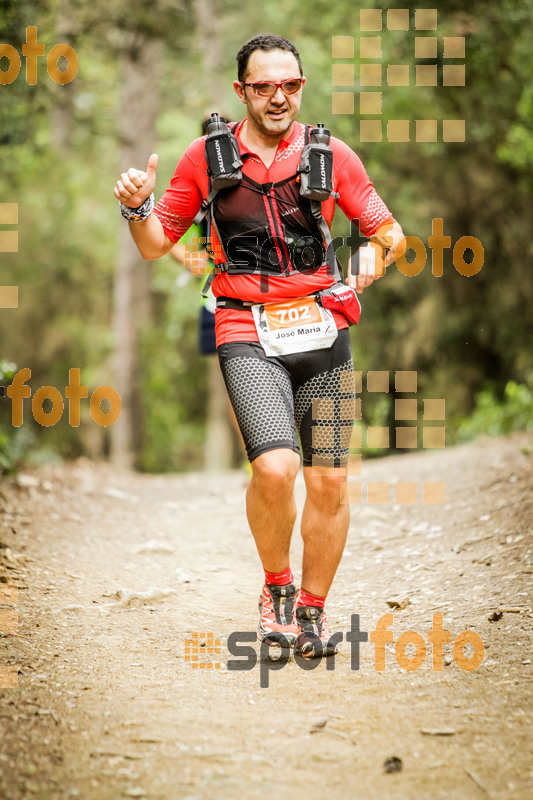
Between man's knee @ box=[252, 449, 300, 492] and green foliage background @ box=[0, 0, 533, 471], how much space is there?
253 inches

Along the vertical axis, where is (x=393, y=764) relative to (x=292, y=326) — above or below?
below

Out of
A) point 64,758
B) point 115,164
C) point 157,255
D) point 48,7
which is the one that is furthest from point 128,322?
point 64,758


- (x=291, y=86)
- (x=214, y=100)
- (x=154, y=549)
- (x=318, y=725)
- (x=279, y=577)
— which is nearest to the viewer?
(x=318, y=725)

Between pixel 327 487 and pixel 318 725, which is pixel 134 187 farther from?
pixel 318 725

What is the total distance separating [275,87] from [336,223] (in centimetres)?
1095

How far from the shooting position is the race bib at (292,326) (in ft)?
11.8

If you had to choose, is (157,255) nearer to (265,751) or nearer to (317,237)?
(317,237)

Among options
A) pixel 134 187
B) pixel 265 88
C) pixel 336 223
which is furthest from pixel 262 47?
pixel 336 223

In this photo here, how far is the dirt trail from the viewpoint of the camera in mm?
2557

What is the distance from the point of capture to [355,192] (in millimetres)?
3682

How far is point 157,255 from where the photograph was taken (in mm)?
3734

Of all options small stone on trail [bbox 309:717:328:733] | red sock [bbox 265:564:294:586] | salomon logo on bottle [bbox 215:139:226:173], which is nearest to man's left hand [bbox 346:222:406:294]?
salomon logo on bottle [bbox 215:139:226:173]

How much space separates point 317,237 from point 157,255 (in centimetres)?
70

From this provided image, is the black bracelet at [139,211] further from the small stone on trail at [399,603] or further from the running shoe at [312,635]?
the small stone on trail at [399,603]
